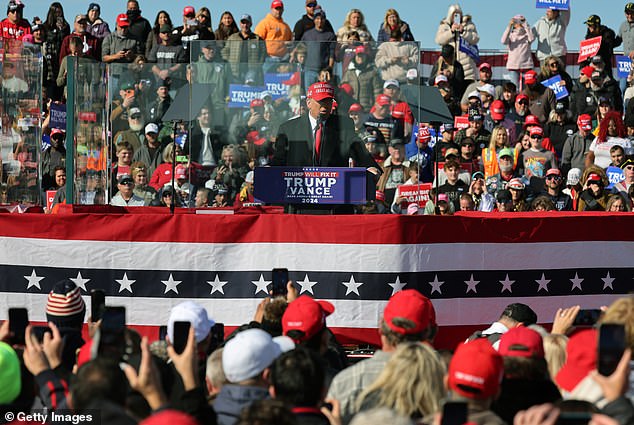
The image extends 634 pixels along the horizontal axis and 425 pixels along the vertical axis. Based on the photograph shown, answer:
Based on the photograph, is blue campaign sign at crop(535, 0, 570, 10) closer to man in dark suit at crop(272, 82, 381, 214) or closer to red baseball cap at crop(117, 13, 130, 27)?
red baseball cap at crop(117, 13, 130, 27)

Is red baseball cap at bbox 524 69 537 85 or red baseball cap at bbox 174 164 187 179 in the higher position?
red baseball cap at bbox 524 69 537 85

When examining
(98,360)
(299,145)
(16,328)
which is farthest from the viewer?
(299,145)

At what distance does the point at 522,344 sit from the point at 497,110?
43.5 ft

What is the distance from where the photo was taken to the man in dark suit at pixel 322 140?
11266 millimetres

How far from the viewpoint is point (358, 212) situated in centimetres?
1196

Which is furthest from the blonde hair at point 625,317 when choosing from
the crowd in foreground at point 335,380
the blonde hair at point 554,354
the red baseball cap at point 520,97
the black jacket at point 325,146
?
the red baseball cap at point 520,97

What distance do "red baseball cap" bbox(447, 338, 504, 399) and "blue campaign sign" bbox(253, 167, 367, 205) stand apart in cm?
628

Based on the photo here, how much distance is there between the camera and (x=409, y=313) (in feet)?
20.5

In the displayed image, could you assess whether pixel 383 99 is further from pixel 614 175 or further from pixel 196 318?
pixel 614 175

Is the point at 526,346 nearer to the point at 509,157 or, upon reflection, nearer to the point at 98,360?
the point at 98,360

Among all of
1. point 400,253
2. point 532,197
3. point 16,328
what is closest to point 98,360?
point 16,328

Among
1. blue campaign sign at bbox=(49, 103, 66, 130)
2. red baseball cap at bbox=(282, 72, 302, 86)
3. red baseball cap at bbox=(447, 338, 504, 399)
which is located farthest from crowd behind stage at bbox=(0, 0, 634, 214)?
red baseball cap at bbox=(447, 338, 504, 399)

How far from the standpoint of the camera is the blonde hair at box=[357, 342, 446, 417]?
5.14m

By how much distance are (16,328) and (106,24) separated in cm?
1567
